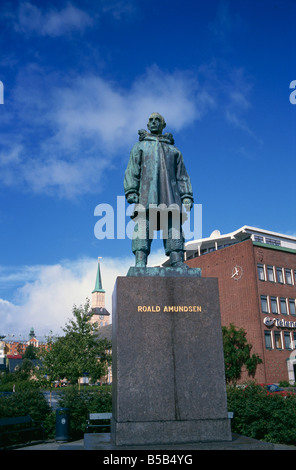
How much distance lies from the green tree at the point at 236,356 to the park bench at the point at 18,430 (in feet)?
105

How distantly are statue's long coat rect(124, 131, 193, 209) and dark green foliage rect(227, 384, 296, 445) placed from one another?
5579 mm

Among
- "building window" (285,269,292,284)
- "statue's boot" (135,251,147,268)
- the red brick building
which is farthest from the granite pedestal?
"building window" (285,269,292,284)

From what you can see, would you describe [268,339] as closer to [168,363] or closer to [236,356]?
[236,356]

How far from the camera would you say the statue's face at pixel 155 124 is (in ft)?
29.0

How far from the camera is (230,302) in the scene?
46.6 m

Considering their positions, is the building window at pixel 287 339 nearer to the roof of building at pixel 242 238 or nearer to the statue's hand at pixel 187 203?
the roof of building at pixel 242 238

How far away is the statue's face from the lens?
884 cm

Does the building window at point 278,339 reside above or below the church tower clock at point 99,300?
below

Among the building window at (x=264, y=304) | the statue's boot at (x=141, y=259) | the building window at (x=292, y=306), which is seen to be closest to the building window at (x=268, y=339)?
the building window at (x=264, y=304)

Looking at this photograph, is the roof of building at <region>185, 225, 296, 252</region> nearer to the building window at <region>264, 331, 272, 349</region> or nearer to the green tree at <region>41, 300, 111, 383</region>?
the building window at <region>264, 331, 272, 349</region>

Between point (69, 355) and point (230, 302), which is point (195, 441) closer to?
point (69, 355)

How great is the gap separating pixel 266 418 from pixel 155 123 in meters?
7.51

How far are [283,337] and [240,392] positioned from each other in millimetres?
35453
